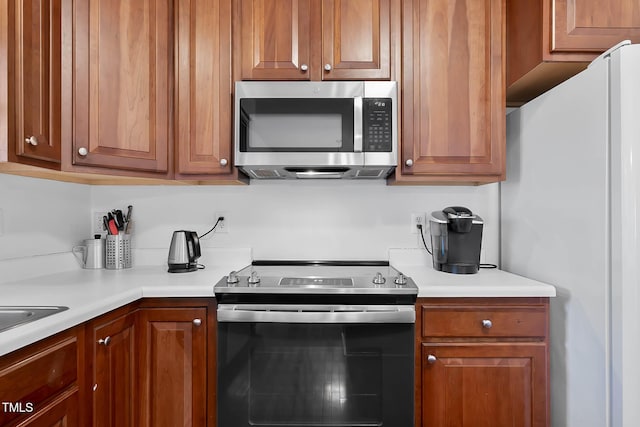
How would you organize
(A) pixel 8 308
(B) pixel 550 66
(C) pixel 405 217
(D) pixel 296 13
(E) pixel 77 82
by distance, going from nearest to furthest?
(A) pixel 8 308, (E) pixel 77 82, (B) pixel 550 66, (D) pixel 296 13, (C) pixel 405 217

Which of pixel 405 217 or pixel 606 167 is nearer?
pixel 606 167

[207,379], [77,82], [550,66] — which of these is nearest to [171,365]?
[207,379]

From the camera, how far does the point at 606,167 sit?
3.84 ft

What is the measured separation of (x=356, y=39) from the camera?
1.59 m

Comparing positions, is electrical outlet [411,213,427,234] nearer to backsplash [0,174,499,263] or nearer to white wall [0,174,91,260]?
backsplash [0,174,499,263]

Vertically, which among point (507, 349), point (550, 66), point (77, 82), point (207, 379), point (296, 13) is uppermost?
point (296, 13)

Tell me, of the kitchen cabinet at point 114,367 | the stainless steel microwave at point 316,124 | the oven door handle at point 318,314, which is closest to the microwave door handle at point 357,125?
the stainless steel microwave at point 316,124

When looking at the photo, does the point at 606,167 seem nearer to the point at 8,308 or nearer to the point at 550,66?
the point at 550,66

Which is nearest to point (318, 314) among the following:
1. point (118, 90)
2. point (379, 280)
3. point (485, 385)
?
point (379, 280)

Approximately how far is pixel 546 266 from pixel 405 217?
2.31ft

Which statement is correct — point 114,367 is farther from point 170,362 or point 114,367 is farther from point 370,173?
point 370,173

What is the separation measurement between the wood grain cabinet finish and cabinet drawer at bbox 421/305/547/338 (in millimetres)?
1118

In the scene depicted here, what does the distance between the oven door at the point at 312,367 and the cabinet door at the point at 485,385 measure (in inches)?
4.0

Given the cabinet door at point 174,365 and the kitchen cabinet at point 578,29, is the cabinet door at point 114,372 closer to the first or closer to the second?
the cabinet door at point 174,365
